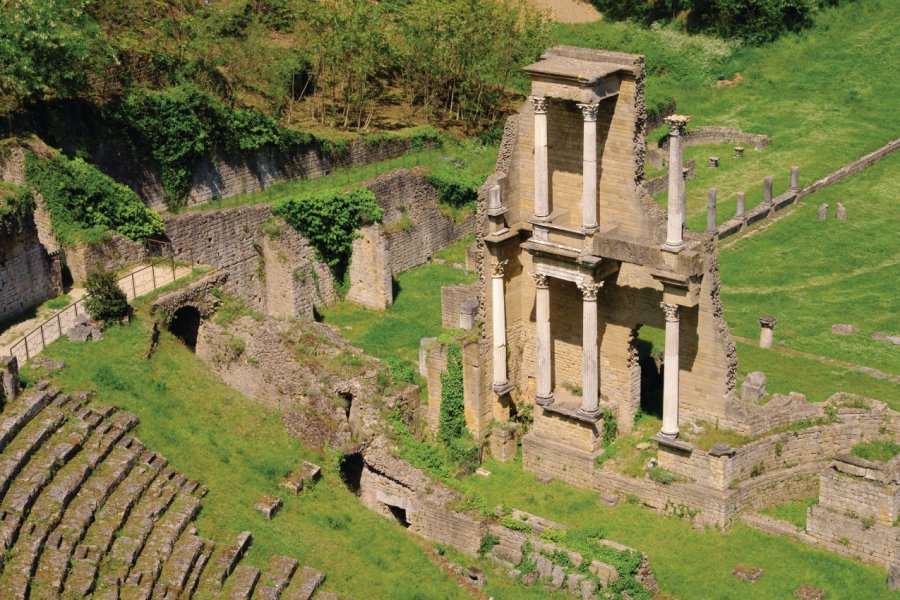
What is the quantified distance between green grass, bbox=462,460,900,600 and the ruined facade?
129 cm

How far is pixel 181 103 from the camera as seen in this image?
160 ft

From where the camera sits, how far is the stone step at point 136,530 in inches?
1120

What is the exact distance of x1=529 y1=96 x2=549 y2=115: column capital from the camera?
114 feet

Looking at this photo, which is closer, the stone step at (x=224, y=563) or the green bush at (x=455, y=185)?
the stone step at (x=224, y=563)

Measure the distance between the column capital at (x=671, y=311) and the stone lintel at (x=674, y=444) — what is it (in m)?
2.93

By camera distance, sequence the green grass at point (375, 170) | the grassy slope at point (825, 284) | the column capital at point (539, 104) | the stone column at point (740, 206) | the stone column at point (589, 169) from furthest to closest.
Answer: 1. the stone column at point (740, 206)
2. the green grass at point (375, 170)
3. the grassy slope at point (825, 284)
4. the column capital at point (539, 104)
5. the stone column at point (589, 169)

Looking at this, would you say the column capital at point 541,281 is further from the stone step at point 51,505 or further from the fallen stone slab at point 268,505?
the stone step at point 51,505

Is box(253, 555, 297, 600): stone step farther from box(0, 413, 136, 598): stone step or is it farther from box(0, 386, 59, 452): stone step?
box(0, 386, 59, 452): stone step

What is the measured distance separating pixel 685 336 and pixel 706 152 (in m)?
31.0

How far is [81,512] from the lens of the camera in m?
29.6

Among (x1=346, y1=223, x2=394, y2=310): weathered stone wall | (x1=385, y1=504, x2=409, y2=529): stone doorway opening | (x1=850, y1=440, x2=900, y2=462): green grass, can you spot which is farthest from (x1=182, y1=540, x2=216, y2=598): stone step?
(x1=346, y1=223, x2=394, y2=310): weathered stone wall

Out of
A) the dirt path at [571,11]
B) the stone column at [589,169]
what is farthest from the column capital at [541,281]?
the dirt path at [571,11]

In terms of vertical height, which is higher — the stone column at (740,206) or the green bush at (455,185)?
the green bush at (455,185)

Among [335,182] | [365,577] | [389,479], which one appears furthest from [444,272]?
[365,577]
